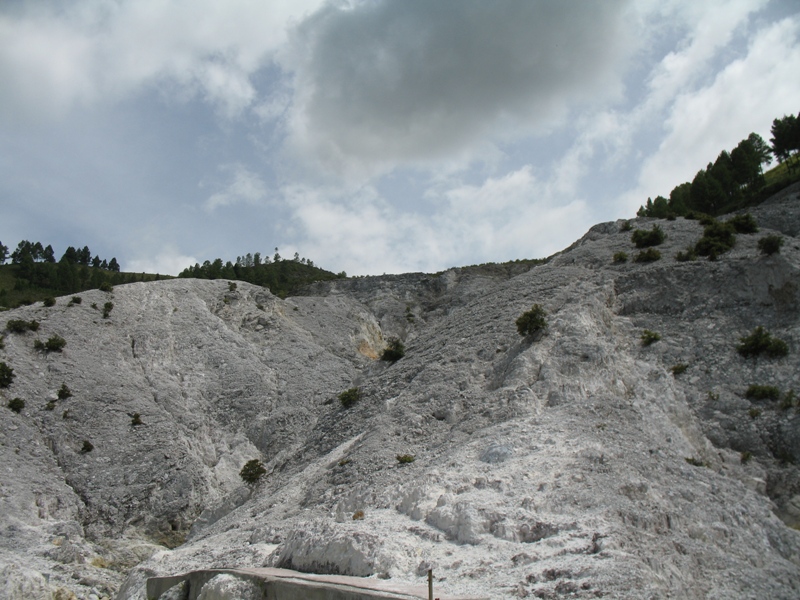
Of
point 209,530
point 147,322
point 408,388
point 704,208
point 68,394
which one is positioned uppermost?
point 704,208

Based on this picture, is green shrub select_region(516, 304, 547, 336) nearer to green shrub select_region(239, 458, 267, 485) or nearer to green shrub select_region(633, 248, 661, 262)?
green shrub select_region(633, 248, 661, 262)

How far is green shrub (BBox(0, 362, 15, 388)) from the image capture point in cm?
4466

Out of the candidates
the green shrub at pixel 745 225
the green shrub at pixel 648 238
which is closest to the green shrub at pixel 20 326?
the green shrub at pixel 648 238

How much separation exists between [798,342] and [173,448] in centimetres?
3833

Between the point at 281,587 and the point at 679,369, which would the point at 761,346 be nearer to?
the point at 679,369

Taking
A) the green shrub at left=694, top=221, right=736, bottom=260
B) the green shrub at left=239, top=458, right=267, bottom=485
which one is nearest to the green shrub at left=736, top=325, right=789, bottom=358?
the green shrub at left=694, top=221, right=736, bottom=260

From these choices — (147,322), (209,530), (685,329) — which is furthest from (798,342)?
(147,322)

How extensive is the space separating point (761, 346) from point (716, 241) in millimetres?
13519

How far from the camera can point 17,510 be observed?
3538 cm

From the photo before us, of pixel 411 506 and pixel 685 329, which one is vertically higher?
pixel 685 329

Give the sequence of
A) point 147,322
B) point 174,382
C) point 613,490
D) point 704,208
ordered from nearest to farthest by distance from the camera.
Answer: point 613,490
point 174,382
point 147,322
point 704,208

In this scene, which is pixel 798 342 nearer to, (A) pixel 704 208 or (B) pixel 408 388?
(B) pixel 408 388

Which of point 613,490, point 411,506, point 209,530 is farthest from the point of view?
point 209,530

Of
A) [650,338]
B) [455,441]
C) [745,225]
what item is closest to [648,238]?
[745,225]
